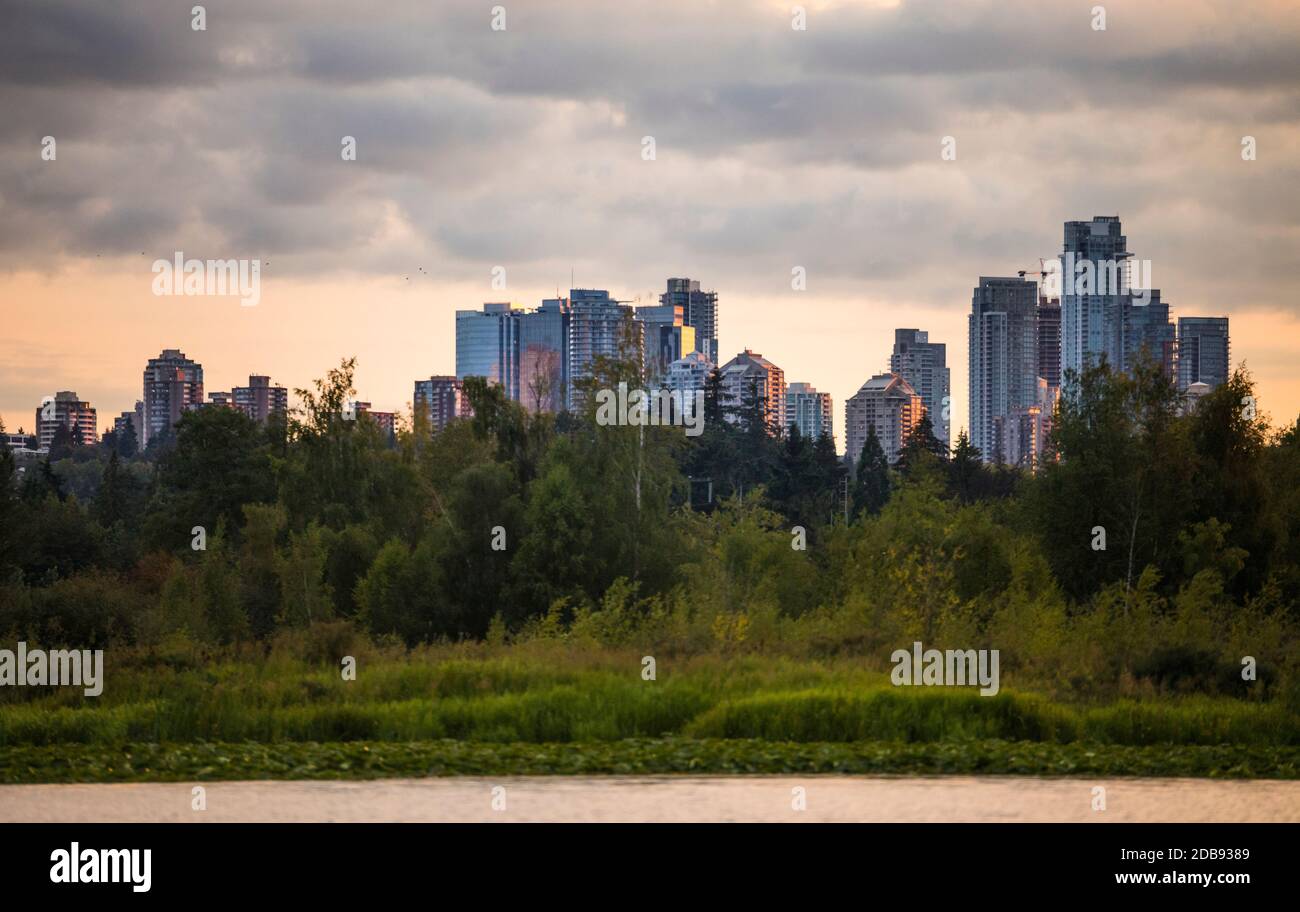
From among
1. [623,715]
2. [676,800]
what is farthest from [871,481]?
[676,800]

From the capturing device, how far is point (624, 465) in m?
50.2

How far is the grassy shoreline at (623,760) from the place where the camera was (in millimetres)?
19812

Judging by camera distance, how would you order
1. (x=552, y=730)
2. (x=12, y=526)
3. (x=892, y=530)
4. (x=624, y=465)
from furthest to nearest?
1. (x=12, y=526)
2. (x=624, y=465)
3. (x=892, y=530)
4. (x=552, y=730)

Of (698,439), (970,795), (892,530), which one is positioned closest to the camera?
(970,795)

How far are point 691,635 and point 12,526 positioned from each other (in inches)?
1430

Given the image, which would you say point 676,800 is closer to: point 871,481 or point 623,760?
point 623,760

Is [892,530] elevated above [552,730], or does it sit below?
above

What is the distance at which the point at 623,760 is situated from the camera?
2047 centimetres

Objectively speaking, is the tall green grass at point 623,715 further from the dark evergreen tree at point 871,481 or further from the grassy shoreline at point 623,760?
the dark evergreen tree at point 871,481

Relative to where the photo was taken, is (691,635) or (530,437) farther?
(530,437)

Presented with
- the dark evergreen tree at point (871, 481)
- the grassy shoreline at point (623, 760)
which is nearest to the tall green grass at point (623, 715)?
the grassy shoreline at point (623, 760)
